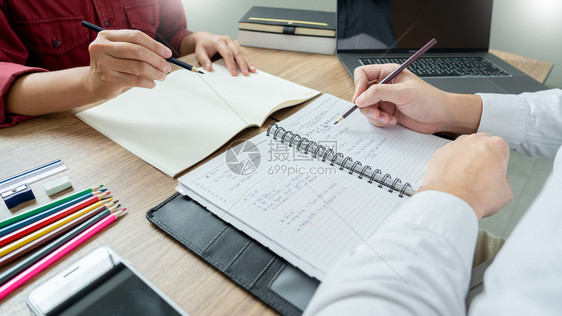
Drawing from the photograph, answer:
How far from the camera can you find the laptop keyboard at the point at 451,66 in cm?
88

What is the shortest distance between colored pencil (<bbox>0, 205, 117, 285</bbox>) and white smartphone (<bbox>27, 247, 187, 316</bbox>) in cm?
5

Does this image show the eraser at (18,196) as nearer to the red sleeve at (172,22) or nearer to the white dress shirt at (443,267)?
the white dress shirt at (443,267)

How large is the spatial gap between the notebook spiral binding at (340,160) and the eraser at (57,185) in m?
0.34

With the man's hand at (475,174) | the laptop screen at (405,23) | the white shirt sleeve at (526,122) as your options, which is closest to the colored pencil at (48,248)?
the man's hand at (475,174)

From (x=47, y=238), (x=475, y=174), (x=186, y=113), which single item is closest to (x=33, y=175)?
(x=47, y=238)

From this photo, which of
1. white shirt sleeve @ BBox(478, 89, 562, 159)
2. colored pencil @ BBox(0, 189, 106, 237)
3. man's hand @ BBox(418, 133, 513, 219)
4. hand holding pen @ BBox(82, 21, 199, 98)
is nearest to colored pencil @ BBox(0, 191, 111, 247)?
colored pencil @ BBox(0, 189, 106, 237)

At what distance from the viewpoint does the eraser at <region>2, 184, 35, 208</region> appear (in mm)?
448

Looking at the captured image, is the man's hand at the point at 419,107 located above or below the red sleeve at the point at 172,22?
below

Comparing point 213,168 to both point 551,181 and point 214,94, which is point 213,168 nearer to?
point 214,94

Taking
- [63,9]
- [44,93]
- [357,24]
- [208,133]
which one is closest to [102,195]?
[208,133]

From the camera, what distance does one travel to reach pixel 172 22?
119 cm

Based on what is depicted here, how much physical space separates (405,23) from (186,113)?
0.73 metres

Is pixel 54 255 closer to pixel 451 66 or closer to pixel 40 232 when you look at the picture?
pixel 40 232

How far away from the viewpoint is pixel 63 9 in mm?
875
